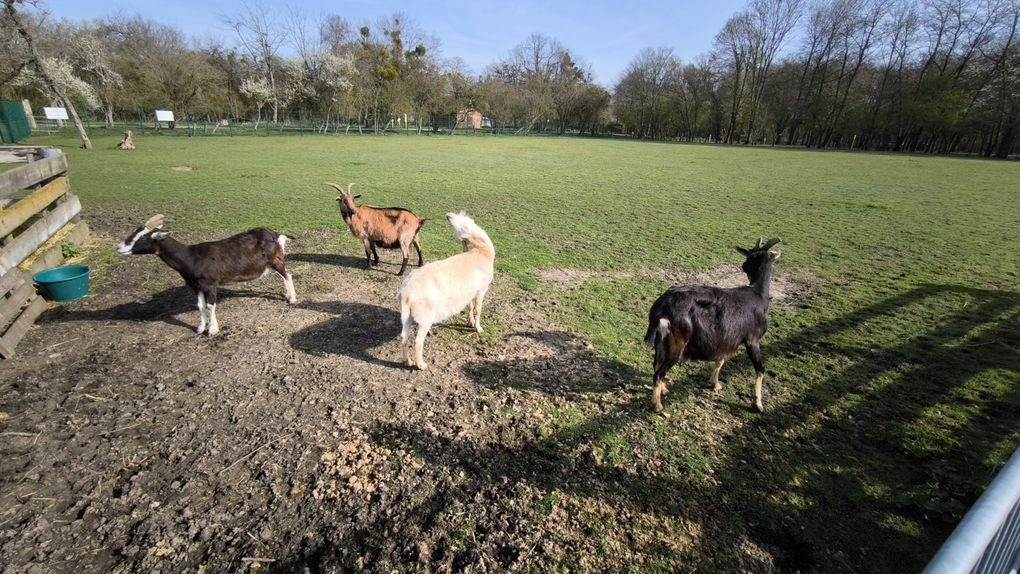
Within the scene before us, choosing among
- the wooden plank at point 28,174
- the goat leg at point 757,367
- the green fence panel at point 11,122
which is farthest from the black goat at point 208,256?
the green fence panel at point 11,122

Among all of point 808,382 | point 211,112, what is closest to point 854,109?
point 808,382

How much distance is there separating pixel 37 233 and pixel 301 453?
278 inches

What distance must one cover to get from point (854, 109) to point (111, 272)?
69.6m

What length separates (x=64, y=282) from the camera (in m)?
5.54

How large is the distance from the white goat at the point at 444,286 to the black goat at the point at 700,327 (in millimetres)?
1983

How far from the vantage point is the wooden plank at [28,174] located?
6220mm

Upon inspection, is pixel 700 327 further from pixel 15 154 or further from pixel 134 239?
pixel 15 154

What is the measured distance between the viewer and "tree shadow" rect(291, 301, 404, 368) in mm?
4879

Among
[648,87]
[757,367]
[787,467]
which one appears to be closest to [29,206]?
[757,367]

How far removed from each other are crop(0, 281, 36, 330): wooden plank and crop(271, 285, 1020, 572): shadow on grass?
4.84m

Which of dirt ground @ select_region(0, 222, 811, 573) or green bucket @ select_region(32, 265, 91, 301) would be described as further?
green bucket @ select_region(32, 265, 91, 301)

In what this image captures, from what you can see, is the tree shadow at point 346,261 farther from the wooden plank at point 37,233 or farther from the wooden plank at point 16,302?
the wooden plank at point 37,233

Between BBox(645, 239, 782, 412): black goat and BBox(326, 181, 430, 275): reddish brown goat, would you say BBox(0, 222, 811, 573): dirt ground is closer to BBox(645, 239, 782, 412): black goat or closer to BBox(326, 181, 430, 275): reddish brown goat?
BBox(645, 239, 782, 412): black goat

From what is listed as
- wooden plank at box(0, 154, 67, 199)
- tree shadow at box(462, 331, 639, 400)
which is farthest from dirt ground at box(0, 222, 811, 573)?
wooden plank at box(0, 154, 67, 199)
